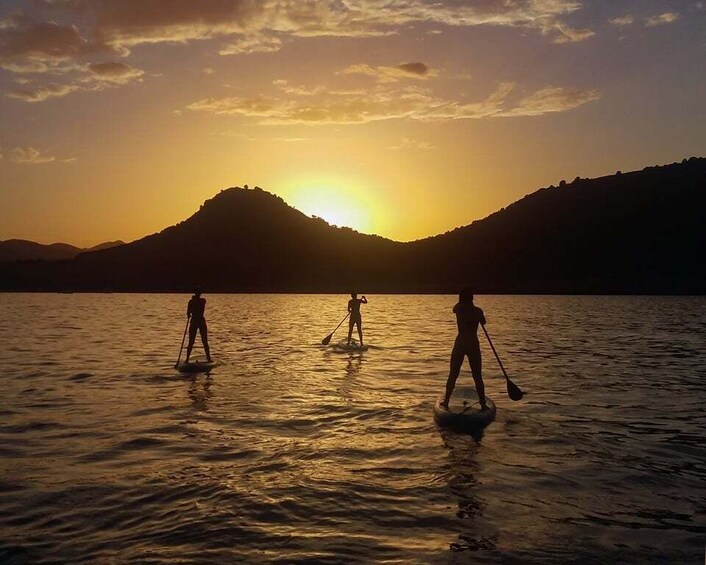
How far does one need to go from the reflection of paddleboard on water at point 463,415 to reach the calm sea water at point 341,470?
45 cm

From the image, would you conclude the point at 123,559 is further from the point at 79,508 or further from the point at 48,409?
the point at 48,409

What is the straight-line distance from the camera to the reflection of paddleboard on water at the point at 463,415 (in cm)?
1369

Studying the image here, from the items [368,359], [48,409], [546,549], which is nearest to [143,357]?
[368,359]

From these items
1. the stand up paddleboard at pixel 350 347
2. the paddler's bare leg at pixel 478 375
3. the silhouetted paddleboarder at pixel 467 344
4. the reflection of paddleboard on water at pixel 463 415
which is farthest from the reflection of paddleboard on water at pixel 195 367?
the paddler's bare leg at pixel 478 375

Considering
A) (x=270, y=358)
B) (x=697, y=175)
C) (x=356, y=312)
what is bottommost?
(x=270, y=358)

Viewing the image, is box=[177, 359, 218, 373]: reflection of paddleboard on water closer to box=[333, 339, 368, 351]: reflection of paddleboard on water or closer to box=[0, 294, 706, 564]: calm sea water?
box=[0, 294, 706, 564]: calm sea water

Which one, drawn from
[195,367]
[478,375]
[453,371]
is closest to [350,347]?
[195,367]

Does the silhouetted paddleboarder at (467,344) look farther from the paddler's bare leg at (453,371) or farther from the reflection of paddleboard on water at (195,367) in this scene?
the reflection of paddleboard on water at (195,367)

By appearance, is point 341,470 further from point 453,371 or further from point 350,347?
point 350,347

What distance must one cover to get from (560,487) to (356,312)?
2169 centimetres

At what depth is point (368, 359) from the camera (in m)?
27.4

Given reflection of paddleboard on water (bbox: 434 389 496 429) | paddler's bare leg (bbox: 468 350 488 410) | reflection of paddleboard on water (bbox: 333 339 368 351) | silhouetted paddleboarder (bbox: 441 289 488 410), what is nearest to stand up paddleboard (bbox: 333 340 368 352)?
reflection of paddleboard on water (bbox: 333 339 368 351)

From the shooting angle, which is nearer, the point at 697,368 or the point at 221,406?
the point at 221,406

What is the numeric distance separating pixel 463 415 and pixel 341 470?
4259mm
